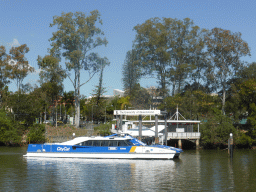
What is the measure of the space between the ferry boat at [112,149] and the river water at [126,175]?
972 millimetres

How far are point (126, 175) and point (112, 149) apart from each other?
33.5 feet

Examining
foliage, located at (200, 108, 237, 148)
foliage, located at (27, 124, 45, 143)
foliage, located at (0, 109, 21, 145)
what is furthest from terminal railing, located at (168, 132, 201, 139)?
foliage, located at (0, 109, 21, 145)

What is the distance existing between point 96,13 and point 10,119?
23907mm

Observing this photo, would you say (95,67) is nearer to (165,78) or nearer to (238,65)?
(165,78)

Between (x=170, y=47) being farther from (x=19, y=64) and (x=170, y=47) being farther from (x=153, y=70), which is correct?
(x=19, y=64)

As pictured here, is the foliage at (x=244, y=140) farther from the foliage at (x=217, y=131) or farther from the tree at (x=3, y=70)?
the tree at (x=3, y=70)

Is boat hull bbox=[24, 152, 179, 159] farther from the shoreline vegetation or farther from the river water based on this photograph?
the shoreline vegetation

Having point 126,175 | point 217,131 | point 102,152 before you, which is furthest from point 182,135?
point 126,175

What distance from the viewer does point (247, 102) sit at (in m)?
58.2

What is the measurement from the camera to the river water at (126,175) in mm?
24484

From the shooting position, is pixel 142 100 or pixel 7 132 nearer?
pixel 7 132

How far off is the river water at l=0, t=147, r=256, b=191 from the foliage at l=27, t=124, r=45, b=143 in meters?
19.3

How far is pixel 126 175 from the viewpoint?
1142 inches

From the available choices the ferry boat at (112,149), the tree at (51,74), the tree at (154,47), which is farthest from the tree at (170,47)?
the ferry boat at (112,149)
